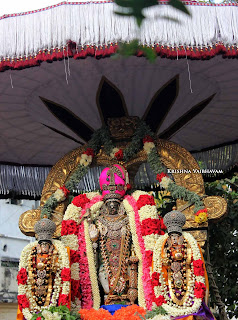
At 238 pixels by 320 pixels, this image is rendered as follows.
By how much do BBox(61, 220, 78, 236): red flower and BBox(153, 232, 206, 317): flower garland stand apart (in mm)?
1365

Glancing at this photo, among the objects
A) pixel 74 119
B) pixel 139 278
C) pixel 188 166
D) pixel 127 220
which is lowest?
pixel 139 278

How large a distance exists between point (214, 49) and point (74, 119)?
3211 mm

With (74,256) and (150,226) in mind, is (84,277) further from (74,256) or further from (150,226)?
(150,226)

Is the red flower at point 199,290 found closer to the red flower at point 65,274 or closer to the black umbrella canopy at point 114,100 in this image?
the red flower at point 65,274

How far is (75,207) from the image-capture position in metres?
7.59

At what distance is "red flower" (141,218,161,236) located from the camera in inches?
279

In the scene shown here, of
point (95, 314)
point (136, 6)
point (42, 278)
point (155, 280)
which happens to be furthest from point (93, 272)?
point (136, 6)

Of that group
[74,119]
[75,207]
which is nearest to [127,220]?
[75,207]

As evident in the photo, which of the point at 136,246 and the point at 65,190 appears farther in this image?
the point at 65,190

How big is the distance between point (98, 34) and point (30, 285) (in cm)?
330

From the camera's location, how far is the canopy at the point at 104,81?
5.83m

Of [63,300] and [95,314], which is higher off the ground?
[63,300]

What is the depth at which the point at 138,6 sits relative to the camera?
1703mm

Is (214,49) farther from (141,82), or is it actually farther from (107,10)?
(141,82)
